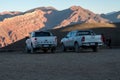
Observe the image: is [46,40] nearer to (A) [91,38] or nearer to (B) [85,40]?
(B) [85,40]

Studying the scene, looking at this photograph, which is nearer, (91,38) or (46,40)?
(91,38)

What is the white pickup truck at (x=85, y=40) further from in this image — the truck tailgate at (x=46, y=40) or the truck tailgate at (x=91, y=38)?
the truck tailgate at (x=46, y=40)

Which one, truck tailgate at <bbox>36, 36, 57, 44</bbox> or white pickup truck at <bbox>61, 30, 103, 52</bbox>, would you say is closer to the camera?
white pickup truck at <bbox>61, 30, 103, 52</bbox>

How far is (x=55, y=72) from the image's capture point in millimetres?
15820

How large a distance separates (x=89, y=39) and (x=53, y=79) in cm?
1904

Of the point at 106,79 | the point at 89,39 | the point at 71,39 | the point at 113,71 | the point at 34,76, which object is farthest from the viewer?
the point at 71,39

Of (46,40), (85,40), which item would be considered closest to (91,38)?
(85,40)

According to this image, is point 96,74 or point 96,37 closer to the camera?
point 96,74

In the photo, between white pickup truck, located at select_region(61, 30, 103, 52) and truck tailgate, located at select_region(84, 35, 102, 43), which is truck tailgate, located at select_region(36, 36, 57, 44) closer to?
white pickup truck, located at select_region(61, 30, 103, 52)

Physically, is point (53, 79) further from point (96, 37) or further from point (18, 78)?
point (96, 37)

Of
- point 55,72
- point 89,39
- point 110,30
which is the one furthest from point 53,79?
point 110,30

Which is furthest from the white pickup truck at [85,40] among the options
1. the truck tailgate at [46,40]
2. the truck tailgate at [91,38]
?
the truck tailgate at [46,40]

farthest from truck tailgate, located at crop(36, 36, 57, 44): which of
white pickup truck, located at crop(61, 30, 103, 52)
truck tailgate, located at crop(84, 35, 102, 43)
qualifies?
truck tailgate, located at crop(84, 35, 102, 43)

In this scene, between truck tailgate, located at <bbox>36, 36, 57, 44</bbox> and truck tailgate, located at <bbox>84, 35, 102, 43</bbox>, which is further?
truck tailgate, located at <bbox>36, 36, 57, 44</bbox>
